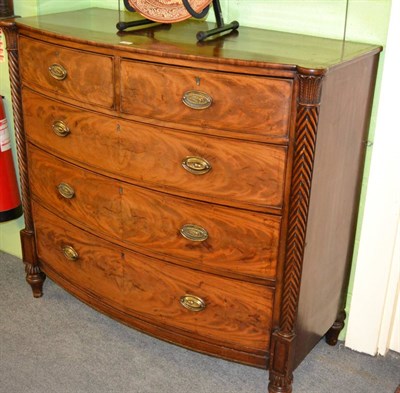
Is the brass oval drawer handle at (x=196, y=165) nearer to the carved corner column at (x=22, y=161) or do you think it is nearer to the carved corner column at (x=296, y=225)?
the carved corner column at (x=296, y=225)

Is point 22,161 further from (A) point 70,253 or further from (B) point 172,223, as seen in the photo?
(B) point 172,223

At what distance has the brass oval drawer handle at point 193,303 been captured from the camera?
6.58 feet

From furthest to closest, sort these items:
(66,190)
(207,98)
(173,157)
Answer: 1. (66,190)
2. (173,157)
3. (207,98)

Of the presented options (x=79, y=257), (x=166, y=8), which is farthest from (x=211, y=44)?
(x=79, y=257)

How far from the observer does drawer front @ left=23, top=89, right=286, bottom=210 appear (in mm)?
1758

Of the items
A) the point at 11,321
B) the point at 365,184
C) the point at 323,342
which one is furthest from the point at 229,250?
the point at 11,321

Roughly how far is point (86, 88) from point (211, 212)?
0.56 meters

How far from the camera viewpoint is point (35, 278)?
258 cm

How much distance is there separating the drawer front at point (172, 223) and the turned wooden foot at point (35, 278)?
1.33 ft

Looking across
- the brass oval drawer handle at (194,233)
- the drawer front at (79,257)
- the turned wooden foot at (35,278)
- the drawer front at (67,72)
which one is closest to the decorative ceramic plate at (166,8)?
the drawer front at (67,72)

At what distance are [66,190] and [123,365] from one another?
65cm

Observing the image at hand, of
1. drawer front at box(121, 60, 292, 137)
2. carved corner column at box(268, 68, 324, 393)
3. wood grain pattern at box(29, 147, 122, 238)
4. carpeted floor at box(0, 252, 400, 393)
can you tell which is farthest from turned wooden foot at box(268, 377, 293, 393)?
drawer front at box(121, 60, 292, 137)

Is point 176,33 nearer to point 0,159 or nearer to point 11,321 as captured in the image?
point 0,159

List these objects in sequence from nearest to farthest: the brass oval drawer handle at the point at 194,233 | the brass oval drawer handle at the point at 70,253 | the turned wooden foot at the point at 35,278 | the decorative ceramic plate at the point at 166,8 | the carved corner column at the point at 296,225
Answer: the carved corner column at the point at 296,225, the brass oval drawer handle at the point at 194,233, the decorative ceramic plate at the point at 166,8, the brass oval drawer handle at the point at 70,253, the turned wooden foot at the point at 35,278
